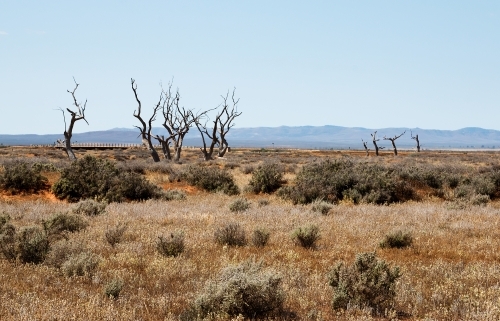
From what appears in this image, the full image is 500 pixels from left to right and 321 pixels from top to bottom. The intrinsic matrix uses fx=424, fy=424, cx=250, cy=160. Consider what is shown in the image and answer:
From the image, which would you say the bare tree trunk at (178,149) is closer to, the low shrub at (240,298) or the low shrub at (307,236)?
the low shrub at (307,236)

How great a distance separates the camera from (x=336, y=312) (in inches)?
239

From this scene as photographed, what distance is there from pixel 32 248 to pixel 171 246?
2684mm

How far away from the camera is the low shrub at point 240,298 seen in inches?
226

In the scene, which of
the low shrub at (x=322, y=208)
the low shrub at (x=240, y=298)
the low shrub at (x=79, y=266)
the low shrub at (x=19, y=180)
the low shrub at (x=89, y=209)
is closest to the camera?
the low shrub at (x=240, y=298)

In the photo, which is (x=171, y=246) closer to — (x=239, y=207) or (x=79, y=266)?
(x=79, y=266)

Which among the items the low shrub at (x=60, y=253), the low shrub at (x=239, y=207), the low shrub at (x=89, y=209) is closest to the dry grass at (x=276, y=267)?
the low shrub at (x=60, y=253)

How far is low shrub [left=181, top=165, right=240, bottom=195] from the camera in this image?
22703 mm

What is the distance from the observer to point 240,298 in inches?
232

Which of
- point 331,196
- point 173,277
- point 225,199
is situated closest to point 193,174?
point 225,199

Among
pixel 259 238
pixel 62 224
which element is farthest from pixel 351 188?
pixel 62 224

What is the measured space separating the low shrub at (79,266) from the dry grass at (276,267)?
152mm

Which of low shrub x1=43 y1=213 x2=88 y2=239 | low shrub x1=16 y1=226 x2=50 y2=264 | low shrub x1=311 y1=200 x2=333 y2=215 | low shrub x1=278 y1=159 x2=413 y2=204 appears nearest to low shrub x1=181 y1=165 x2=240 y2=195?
low shrub x1=278 y1=159 x2=413 y2=204

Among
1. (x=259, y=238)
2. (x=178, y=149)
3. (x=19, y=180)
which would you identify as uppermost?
(x=178, y=149)

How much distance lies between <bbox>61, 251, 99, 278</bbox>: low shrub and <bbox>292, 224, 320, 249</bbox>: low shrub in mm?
4629
